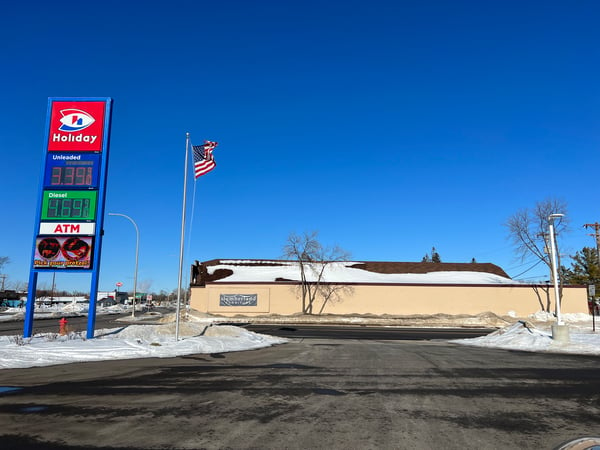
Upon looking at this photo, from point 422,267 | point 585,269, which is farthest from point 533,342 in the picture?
point 585,269

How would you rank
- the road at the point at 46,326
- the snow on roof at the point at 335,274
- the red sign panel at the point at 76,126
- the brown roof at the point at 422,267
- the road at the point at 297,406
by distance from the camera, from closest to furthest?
1. the road at the point at 297,406
2. the red sign panel at the point at 76,126
3. the road at the point at 46,326
4. the snow on roof at the point at 335,274
5. the brown roof at the point at 422,267

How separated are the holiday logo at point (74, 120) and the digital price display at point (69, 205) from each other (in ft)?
9.73

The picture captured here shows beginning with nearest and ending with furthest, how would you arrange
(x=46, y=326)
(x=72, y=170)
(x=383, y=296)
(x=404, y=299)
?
(x=72, y=170)
(x=46, y=326)
(x=404, y=299)
(x=383, y=296)

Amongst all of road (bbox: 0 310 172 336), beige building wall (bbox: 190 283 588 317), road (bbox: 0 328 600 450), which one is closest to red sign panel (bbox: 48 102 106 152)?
road (bbox: 0 328 600 450)

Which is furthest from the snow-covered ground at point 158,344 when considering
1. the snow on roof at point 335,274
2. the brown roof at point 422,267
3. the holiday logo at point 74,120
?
the brown roof at point 422,267

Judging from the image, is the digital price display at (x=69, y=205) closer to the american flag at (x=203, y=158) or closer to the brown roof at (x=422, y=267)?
the american flag at (x=203, y=158)

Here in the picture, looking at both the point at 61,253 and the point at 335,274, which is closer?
the point at 61,253

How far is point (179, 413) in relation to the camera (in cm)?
627

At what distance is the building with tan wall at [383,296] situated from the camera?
48.3 meters

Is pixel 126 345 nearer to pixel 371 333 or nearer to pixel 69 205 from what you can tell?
pixel 69 205

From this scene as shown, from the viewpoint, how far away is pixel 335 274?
55781 millimetres

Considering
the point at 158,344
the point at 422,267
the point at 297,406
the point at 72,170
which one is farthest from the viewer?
the point at 422,267

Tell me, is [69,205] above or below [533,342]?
above

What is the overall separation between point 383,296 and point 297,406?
146ft
